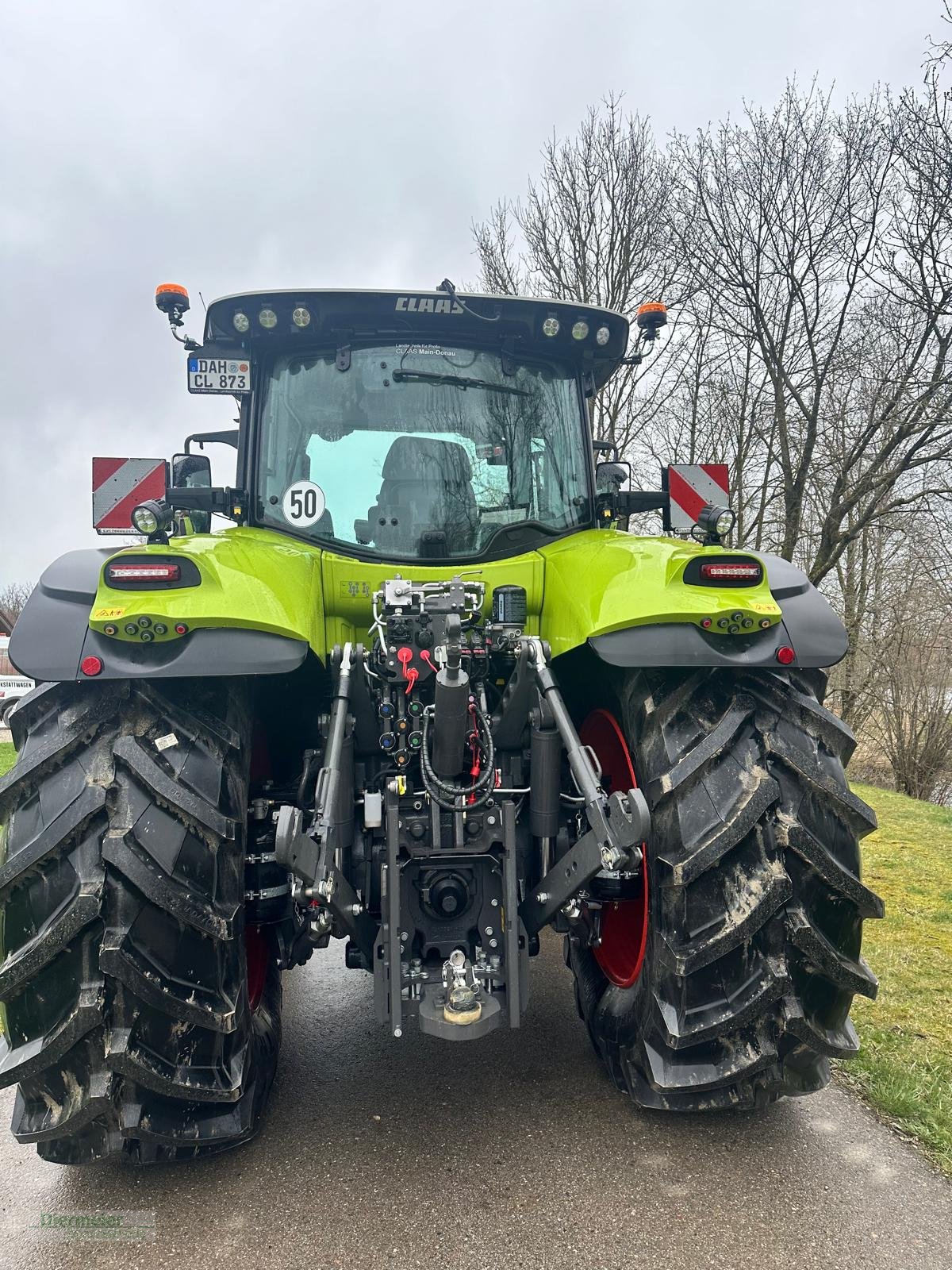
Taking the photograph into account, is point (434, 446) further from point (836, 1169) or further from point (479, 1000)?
point (836, 1169)

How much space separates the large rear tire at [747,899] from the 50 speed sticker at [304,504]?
58.9 inches

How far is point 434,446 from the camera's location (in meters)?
3.14

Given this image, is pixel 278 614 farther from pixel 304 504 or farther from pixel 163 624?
pixel 304 504

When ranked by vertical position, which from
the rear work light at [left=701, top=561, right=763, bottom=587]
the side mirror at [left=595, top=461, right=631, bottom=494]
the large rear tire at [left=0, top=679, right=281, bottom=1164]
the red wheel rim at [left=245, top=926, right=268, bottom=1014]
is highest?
the side mirror at [left=595, top=461, right=631, bottom=494]

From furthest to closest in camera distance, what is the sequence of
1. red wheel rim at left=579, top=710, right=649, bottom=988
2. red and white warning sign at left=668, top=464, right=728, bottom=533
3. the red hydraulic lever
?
red and white warning sign at left=668, top=464, right=728, bottom=533, red wheel rim at left=579, top=710, right=649, bottom=988, the red hydraulic lever

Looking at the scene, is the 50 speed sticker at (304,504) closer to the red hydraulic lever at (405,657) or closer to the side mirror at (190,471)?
the side mirror at (190,471)

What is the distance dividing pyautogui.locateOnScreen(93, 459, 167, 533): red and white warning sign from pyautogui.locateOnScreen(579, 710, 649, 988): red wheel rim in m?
2.43

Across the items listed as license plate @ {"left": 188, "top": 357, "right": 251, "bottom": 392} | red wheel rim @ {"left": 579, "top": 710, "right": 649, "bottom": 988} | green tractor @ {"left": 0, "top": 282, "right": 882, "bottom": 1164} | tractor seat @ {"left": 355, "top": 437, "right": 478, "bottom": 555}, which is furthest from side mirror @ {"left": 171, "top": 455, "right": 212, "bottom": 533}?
red wheel rim @ {"left": 579, "top": 710, "right": 649, "bottom": 988}

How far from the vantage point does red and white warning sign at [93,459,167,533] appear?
3977mm

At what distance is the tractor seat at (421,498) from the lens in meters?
3.06

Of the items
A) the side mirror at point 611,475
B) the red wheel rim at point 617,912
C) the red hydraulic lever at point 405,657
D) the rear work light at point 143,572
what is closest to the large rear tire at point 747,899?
the red wheel rim at point 617,912

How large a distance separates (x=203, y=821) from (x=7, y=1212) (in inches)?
49.0

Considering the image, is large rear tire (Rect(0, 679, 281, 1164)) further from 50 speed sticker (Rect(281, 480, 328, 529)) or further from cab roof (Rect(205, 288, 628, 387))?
cab roof (Rect(205, 288, 628, 387))

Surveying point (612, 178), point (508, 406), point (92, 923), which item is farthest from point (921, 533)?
point (92, 923)
